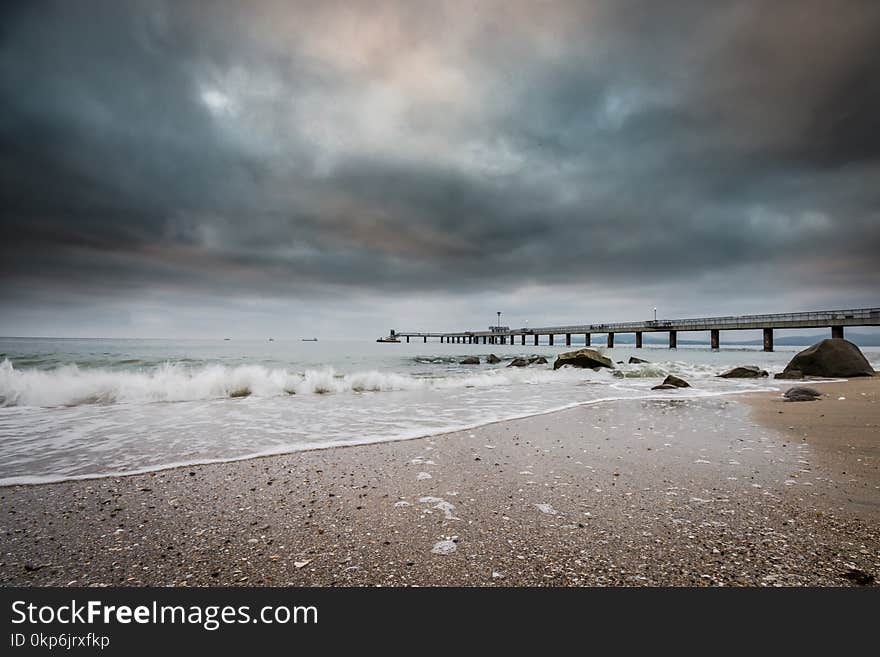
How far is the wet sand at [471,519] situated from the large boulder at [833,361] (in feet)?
50.1

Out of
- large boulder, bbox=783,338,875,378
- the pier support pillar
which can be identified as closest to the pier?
the pier support pillar

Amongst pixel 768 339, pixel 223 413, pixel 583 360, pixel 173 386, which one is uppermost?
pixel 768 339

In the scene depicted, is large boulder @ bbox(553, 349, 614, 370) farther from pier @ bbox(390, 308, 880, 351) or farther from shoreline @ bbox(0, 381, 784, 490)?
pier @ bbox(390, 308, 880, 351)

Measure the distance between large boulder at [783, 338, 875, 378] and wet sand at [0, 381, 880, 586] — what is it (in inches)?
601

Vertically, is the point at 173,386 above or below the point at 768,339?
below

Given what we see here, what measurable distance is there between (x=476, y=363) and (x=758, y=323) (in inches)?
1740

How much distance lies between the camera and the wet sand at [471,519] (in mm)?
2117

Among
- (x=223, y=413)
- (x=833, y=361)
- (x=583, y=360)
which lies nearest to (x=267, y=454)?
(x=223, y=413)

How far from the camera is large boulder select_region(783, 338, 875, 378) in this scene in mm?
15672

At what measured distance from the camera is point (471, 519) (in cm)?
287

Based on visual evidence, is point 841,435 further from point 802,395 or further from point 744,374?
point 744,374

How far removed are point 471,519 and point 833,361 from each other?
2093cm

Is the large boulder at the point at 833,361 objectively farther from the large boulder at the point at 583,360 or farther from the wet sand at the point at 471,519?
the wet sand at the point at 471,519

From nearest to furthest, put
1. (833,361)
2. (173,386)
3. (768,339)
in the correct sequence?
(173,386) → (833,361) → (768,339)
